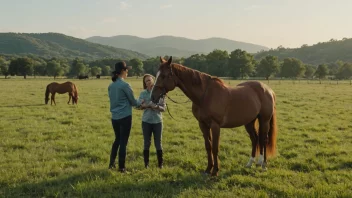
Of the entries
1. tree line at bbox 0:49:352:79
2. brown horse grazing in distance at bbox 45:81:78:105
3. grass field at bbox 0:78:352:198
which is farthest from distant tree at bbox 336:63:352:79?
brown horse grazing in distance at bbox 45:81:78:105

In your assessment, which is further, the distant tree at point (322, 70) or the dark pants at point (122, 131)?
the distant tree at point (322, 70)

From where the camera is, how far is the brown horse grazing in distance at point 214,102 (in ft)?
18.7

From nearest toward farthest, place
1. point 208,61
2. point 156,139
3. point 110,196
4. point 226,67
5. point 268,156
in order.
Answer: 1. point 110,196
2. point 156,139
3. point 268,156
4. point 226,67
5. point 208,61

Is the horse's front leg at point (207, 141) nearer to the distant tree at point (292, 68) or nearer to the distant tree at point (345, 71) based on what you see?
the distant tree at point (292, 68)

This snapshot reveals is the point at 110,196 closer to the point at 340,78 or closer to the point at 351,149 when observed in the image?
the point at 351,149

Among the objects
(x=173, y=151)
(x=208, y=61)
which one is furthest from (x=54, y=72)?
(x=173, y=151)

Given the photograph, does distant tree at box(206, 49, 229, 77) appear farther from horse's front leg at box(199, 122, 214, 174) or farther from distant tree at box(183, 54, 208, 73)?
horse's front leg at box(199, 122, 214, 174)

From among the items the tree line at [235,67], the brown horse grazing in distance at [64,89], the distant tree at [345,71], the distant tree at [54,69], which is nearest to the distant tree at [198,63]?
the tree line at [235,67]

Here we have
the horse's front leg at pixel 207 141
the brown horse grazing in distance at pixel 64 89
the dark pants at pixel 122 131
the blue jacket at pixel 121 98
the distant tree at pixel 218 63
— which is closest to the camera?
the blue jacket at pixel 121 98

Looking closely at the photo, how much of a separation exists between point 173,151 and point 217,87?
3.01m

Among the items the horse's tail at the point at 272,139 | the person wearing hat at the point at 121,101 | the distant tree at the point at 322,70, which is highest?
the distant tree at the point at 322,70

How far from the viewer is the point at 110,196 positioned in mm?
5074

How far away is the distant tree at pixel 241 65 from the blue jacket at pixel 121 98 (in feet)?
250

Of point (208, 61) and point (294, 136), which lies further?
point (208, 61)
